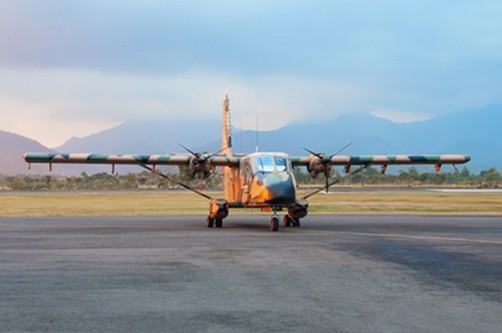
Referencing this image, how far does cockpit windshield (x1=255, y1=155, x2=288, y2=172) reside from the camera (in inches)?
1104

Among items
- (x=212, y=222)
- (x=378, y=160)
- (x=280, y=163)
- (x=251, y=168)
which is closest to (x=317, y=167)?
(x=378, y=160)

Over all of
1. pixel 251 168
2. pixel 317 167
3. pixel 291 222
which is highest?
pixel 317 167

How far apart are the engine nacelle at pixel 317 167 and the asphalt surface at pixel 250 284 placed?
401 inches

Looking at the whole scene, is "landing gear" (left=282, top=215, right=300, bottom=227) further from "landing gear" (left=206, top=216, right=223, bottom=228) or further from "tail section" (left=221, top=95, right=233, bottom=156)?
"tail section" (left=221, top=95, right=233, bottom=156)

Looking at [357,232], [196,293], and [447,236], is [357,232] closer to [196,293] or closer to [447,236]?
[447,236]

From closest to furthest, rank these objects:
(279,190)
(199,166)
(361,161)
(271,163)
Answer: (279,190), (271,163), (199,166), (361,161)

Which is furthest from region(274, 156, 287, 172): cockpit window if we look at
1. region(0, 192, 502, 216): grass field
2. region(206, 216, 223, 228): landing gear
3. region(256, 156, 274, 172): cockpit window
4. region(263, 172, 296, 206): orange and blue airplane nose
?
region(0, 192, 502, 216): grass field

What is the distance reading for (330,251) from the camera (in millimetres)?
18344

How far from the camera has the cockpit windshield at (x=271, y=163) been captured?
92.0ft

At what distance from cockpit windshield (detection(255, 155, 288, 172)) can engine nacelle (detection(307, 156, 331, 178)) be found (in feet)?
16.1

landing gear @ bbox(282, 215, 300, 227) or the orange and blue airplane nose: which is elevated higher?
the orange and blue airplane nose

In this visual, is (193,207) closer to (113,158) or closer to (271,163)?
(113,158)

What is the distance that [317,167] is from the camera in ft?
109

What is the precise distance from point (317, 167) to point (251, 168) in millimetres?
5892
